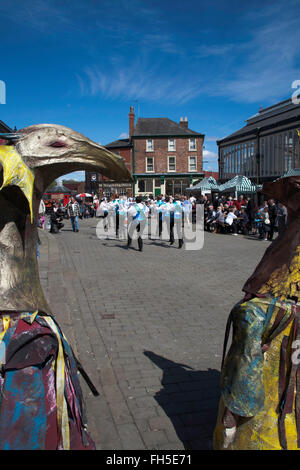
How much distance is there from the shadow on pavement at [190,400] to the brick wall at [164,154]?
39256 mm

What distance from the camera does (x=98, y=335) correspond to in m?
4.57

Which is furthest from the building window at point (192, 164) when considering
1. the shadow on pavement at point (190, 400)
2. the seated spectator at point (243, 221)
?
the shadow on pavement at point (190, 400)

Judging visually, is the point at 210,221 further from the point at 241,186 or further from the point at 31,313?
the point at 31,313

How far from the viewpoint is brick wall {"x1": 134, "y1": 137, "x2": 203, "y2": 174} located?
41.7 meters

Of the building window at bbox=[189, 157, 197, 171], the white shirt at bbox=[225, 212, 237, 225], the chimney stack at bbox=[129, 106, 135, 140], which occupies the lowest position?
the white shirt at bbox=[225, 212, 237, 225]

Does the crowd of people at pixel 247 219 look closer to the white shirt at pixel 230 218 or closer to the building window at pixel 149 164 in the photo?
the white shirt at pixel 230 218

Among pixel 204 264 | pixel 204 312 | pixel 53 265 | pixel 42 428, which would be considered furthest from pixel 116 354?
pixel 204 264

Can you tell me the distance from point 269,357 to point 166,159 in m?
41.3

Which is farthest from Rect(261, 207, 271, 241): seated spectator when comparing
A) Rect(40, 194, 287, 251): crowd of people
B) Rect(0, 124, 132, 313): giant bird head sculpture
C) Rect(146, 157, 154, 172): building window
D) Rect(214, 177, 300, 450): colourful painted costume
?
Rect(146, 157, 154, 172): building window

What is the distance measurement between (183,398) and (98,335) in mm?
1714

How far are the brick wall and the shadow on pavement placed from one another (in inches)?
1546

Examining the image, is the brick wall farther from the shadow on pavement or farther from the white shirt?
the shadow on pavement

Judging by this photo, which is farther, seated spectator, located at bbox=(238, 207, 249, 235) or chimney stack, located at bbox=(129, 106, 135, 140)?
chimney stack, located at bbox=(129, 106, 135, 140)

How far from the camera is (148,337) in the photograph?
4508 mm
